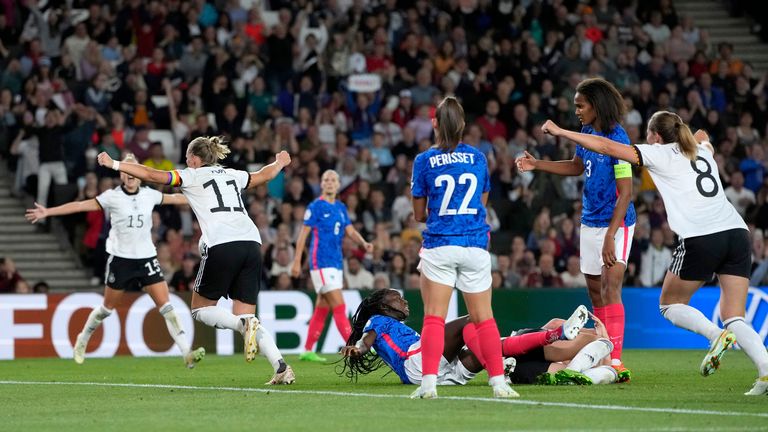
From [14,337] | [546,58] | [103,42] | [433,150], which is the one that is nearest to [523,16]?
[546,58]

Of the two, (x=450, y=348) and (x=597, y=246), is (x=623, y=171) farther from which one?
(x=450, y=348)

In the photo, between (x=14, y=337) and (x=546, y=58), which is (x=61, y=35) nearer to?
Answer: (x=14, y=337)

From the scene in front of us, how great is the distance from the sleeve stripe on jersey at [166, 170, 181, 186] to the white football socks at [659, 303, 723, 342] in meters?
4.36

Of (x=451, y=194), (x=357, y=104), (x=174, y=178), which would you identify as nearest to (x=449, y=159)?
(x=451, y=194)

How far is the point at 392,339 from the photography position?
36.8 feet

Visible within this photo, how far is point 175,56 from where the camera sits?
23.8 m

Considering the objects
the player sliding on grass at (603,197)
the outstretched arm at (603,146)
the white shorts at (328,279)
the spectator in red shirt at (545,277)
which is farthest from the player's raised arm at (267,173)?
the spectator in red shirt at (545,277)

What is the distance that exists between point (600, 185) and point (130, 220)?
6.55 metres

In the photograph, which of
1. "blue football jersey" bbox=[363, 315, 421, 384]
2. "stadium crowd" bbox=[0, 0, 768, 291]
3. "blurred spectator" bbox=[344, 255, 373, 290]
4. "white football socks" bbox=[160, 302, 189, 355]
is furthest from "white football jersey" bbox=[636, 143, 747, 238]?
"blurred spectator" bbox=[344, 255, 373, 290]

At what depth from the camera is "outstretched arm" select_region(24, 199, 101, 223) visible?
14.3 meters

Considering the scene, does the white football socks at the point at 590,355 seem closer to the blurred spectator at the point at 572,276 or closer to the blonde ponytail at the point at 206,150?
the blonde ponytail at the point at 206,150

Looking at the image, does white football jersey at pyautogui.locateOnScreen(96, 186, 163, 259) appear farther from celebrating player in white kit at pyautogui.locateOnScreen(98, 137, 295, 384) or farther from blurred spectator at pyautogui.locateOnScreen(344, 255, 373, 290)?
blurred spectator at pyautogui.locateOnScreen(344, 255, 373, 290)

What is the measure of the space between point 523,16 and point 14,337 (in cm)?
1307

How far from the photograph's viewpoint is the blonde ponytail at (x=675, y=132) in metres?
10.3
